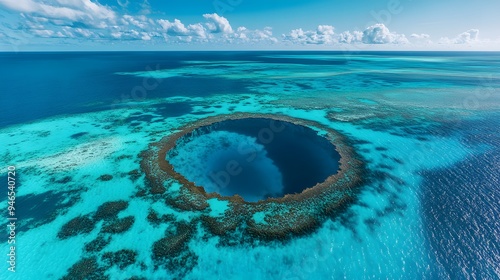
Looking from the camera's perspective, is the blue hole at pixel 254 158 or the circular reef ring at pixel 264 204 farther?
the blue hole at pixel 254 158

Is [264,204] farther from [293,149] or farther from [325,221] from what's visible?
[293,149]

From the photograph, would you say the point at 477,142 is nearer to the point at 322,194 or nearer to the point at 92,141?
the point at 322,194

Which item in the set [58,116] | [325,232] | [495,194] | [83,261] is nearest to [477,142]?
[495,194]

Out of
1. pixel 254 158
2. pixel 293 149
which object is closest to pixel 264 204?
pixel 254 158

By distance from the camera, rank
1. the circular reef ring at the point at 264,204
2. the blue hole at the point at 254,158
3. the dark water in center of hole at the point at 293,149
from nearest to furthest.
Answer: the circular reef ring at the point at 264,204 → the blue hole at the point at 254,158 → the dark water in center of hole at the point at 293,149

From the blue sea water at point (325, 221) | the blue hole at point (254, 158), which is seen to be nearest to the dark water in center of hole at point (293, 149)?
the blue hole at point (254, 158)

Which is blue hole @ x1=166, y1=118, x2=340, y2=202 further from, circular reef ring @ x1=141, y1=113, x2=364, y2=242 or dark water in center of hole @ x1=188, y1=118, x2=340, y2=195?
circular reef ring @ x1=141, y1=113, x2=364, y2=242

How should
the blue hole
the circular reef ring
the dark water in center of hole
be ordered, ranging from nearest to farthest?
the circular reef ring → the blue hole → the dark water in center of hole

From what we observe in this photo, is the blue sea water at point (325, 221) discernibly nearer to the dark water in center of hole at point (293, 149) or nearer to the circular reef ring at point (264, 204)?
the circular reef ring at point (264, 204)

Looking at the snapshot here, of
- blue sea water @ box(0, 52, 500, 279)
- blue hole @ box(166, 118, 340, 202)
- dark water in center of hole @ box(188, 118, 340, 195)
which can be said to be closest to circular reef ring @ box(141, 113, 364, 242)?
blue sea water @ box(0, 52, 500, 279)
